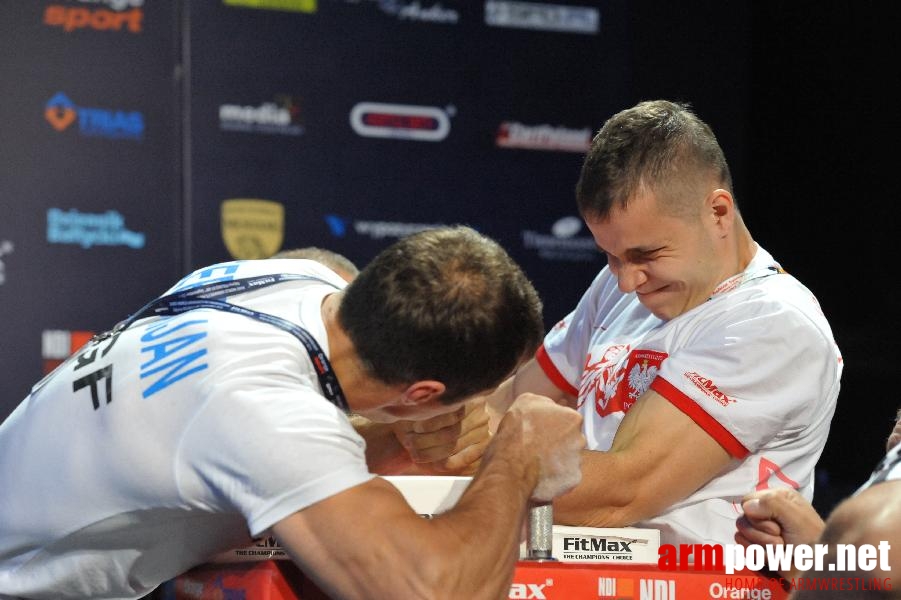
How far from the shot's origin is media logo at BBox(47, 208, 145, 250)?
12.5ft

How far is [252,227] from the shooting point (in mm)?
3898

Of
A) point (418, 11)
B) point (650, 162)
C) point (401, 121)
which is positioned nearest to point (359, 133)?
point (401, 121)

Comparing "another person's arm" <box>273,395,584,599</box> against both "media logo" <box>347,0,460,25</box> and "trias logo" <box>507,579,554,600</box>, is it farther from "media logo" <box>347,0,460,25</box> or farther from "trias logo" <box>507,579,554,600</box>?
"media logo" <box>347,0,460,25</box>

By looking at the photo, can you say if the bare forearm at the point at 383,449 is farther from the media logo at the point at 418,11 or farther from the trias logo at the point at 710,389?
the media logo at the point at 418,11

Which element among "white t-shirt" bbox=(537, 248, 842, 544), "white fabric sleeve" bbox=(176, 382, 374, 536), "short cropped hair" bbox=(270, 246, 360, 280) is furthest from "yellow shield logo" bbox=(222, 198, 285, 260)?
"white fabric sleeve" bbox=(176, 382, 374, 536)

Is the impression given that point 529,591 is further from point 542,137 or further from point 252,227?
point 542,137

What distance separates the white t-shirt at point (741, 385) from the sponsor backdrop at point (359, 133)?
1.93 metres

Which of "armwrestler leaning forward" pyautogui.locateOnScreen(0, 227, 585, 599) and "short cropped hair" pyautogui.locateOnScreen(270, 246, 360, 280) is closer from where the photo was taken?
"armwrestler leaning forward" pyautogui.locateOnScreen(0, 227, 585, 599)

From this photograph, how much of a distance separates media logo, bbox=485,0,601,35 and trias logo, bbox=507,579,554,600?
2.89 m

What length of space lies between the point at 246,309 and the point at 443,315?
288 mm

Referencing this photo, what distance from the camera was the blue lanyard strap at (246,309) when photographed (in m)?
1.66

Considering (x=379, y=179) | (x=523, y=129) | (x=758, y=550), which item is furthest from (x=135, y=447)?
(x=523, y=129)

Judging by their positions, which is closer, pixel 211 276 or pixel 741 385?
pixel 211 276

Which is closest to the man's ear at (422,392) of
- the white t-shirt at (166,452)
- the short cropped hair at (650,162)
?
the white t-shirt at (166,452)
